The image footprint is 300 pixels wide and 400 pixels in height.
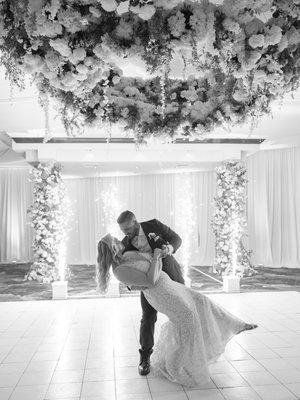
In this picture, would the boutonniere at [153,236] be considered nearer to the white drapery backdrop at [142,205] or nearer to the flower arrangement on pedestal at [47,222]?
the flower arrangement on pedestal at [47,222]

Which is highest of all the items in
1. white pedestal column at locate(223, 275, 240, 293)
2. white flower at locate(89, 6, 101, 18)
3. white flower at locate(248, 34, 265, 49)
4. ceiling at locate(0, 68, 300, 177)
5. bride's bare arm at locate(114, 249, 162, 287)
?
ceiling at locate(0, 68, 300, 177)

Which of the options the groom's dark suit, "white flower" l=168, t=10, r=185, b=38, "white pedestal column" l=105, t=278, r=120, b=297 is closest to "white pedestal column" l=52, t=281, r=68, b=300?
"white pedestal column" l=105, t=278, r=120, b=297

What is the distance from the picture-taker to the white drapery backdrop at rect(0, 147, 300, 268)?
12.4m

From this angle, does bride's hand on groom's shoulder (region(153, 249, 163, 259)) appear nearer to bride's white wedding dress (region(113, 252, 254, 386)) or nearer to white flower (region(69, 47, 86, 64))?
bride's white wedding dress (region(113, 252, 254, 386))

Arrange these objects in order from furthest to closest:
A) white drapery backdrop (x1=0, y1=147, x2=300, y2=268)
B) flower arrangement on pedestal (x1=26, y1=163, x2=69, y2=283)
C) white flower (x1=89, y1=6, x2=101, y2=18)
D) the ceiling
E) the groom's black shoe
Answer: white drapery backdrop (x1=0, y1=147, x2=300, y2=268) < flower arrangement on pedestal (x1=26, y1=163, x2=69, y2=283) < the ceiling < the groom's black shoe < white flower (x1=89, y1=6, x2=101, y2=18)

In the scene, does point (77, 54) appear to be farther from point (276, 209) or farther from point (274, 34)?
point (276, 209)

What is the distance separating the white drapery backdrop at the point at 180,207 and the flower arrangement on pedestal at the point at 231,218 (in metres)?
1.04

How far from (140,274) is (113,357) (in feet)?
4.81

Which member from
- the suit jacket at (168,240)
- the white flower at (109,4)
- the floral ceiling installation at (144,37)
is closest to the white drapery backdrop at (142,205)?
the suit jacket at (168,240)

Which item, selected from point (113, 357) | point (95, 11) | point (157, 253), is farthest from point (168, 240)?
point (95, 11)

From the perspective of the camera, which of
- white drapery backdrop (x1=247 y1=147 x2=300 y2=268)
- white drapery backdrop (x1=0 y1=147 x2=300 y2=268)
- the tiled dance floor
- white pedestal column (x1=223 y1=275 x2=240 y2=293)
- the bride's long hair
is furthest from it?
white drapery backdrop (x1=0 y1=147 x2=300 y2=268)

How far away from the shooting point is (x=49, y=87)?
3639 mm

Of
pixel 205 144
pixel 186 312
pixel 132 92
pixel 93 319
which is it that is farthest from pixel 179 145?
pixel 186 312

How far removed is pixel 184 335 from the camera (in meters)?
3.93
